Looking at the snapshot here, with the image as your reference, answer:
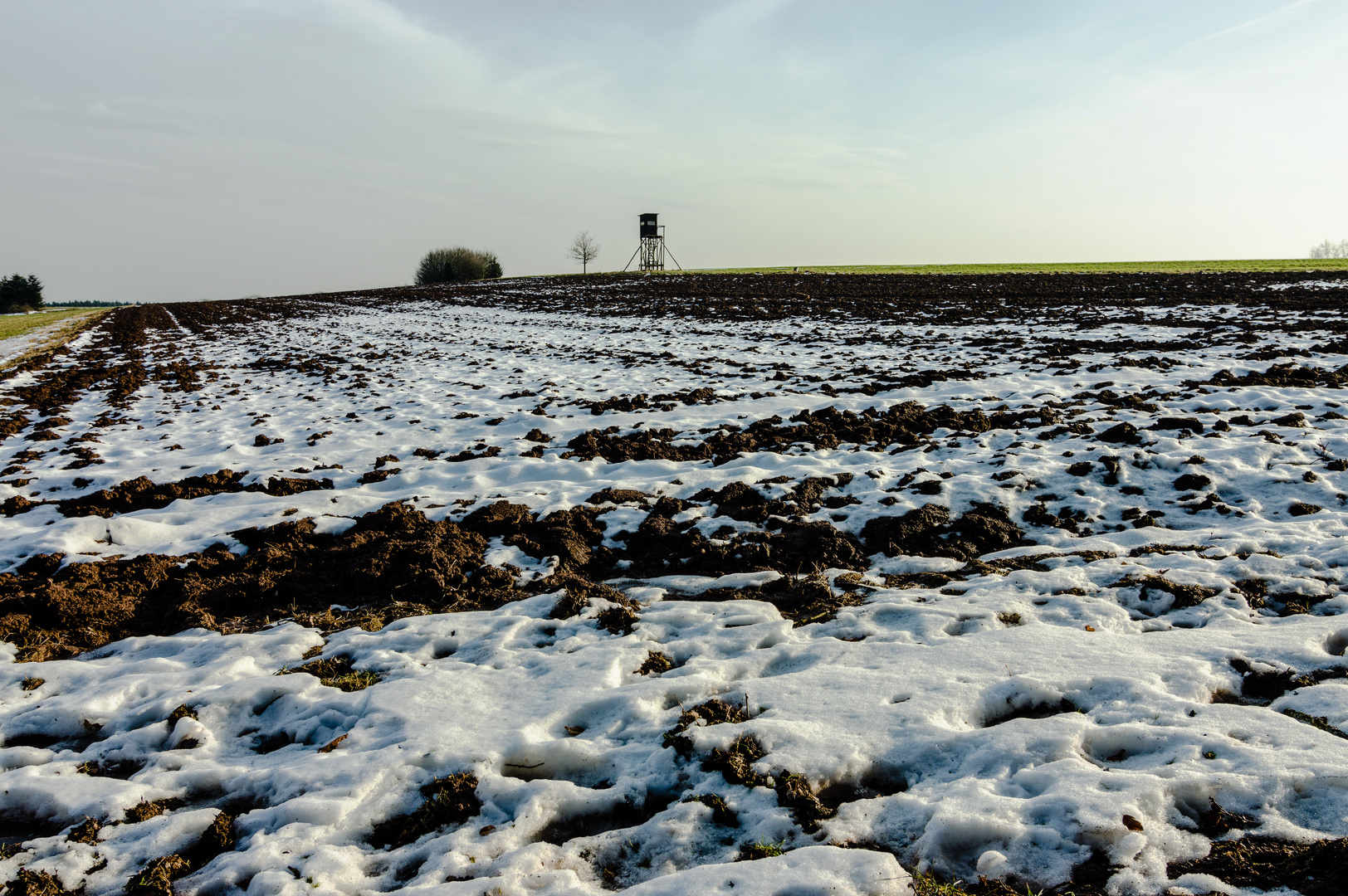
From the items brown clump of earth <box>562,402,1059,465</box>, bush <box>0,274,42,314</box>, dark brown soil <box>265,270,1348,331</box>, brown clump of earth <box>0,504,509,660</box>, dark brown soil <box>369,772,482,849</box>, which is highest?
bush <box>0,274,42,314</box>

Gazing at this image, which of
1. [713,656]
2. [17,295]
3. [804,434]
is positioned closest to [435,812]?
[713,656]

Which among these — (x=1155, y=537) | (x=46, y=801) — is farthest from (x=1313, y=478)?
(x=46, y=801)

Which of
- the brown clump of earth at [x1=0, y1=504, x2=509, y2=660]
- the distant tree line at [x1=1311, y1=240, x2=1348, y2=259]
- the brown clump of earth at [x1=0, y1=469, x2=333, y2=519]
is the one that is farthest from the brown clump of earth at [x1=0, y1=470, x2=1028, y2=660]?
the distant tree line at [x1=1311, y1=240, x2=1348, y2=259]

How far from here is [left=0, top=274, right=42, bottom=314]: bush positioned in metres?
52.6

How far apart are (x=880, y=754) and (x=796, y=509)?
3424mm

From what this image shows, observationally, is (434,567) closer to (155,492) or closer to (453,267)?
(155,492)

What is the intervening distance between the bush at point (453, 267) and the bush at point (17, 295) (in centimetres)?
3232

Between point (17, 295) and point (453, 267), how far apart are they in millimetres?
35900

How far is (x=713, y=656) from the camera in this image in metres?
4.43

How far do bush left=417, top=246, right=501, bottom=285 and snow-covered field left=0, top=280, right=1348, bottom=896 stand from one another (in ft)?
228

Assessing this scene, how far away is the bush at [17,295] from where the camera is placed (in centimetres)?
5262

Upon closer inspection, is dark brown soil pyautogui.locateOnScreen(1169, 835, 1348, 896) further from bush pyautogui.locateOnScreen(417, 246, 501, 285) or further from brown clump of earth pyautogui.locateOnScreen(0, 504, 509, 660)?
bush pyautogui.locateOnScreen(417, 246, 501, 285)

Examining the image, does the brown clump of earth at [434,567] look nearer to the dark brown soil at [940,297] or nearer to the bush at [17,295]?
the dark brown soil at [940,297]

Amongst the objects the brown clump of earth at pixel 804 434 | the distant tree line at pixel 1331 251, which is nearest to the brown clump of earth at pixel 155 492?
the brown clump of earth at pixel 804 434
